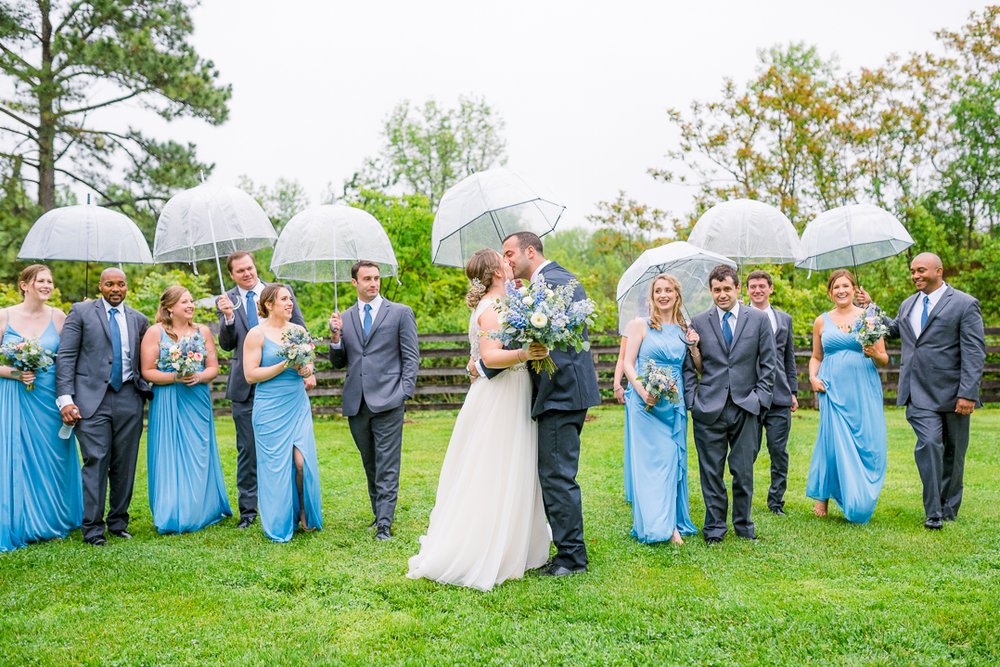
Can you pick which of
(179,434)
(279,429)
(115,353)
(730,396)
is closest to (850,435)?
(730,396)

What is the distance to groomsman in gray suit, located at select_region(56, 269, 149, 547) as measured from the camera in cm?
675

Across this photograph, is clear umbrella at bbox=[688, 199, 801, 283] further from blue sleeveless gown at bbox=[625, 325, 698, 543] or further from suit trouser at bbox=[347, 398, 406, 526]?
suit trouser at bbox=[347, 398, 406, 526]

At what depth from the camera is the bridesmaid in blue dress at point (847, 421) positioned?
7.05m

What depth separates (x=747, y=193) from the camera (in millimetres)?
23453

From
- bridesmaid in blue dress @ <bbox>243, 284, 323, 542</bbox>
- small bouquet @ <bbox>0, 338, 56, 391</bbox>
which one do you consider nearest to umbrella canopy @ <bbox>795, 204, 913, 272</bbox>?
bridesmaid in blue dress @ <bbox>243, 284, 323, 542</bbox>

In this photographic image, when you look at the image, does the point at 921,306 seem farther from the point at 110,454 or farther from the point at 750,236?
the point at 110,454

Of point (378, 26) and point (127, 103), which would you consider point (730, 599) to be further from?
point (378, 26)

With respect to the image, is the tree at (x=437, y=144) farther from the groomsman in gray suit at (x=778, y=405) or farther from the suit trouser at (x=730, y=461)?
the suit trouser at (x=730, y=461)

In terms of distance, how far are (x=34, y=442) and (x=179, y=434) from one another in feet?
3.83

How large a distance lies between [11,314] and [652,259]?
5.50m

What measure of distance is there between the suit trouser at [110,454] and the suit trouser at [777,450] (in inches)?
225

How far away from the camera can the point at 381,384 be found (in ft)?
22.4

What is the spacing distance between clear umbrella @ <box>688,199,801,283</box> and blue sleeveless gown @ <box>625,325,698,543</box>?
5.22 ft

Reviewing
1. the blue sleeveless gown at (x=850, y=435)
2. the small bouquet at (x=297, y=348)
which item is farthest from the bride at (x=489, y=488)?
the blue sleeveless gown at (x=850, y=435)
